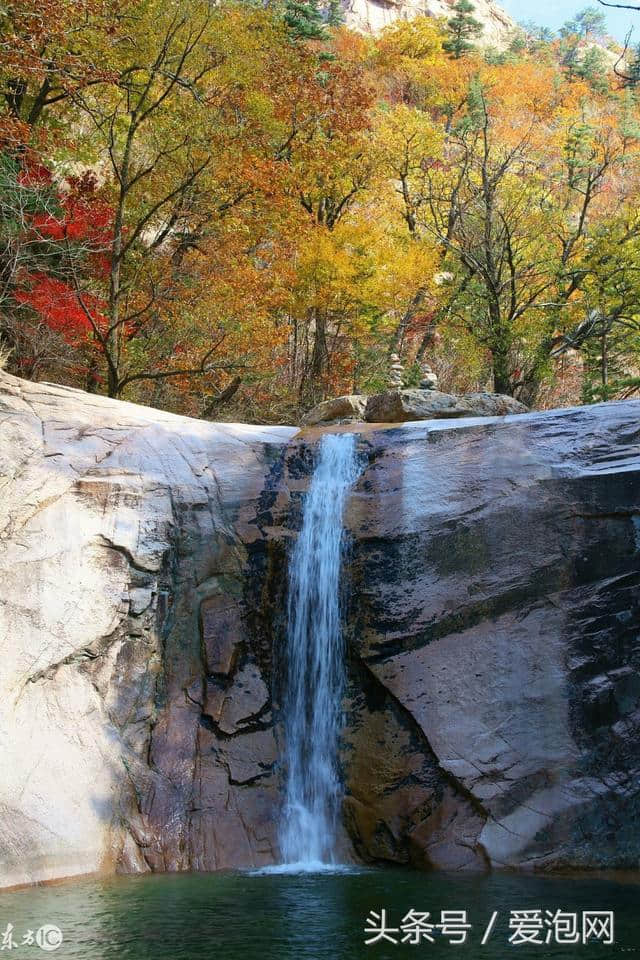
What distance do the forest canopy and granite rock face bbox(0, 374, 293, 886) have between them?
4523mm

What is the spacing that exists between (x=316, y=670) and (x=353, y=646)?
0.45 m

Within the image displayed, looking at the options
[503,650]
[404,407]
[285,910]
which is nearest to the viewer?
[285,910]

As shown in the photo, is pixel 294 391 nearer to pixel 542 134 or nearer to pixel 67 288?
pixel 67 288

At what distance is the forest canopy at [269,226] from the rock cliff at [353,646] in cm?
510

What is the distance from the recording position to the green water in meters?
5.10

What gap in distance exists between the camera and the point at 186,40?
14672mm

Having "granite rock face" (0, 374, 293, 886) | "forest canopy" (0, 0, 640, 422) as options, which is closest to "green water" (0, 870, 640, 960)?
"granite rock face" (0, 374, 293, 886)

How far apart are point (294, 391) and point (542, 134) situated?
8844 millimetres

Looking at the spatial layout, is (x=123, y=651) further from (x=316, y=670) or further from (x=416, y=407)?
(x=416, y=407)

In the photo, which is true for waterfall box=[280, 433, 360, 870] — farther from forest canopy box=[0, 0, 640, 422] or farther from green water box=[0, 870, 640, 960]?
forest canopy box=[0, 0, 640, 422]

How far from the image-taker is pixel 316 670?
8.59 m

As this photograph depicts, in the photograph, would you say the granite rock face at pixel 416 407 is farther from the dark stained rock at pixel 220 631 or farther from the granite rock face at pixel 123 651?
the dark stained rock at pixel 220 631

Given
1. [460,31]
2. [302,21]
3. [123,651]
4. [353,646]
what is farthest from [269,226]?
[460,31]

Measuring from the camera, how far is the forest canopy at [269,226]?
45.5ft
